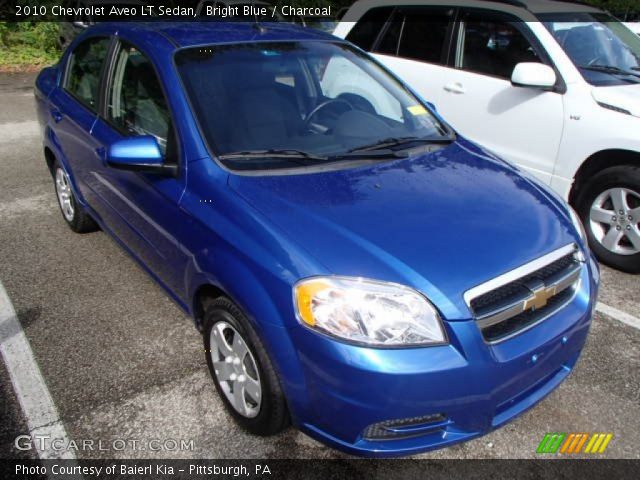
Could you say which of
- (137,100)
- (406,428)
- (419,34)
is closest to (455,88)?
(419,34)

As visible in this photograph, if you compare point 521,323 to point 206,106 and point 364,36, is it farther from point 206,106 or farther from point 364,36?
point 364,36

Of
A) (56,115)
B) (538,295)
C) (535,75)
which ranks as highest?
(535,75)

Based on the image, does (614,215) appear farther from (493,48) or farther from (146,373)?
(146,373)

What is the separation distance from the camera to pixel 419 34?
4.92 metres

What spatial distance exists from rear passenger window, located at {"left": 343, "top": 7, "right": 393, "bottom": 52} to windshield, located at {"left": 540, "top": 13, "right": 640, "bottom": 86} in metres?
1.64

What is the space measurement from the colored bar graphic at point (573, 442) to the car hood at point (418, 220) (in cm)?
88

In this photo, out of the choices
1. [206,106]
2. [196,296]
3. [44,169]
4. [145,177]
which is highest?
[206,106]

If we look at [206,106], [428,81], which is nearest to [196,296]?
[206,106]

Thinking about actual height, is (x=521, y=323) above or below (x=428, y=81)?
below

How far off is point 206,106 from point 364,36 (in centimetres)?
339

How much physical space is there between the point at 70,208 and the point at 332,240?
2999 mm

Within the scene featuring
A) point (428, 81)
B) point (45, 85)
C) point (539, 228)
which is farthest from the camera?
point (428, 81)

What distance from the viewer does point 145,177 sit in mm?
2695

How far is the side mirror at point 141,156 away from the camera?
→ 246 cm
